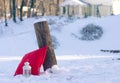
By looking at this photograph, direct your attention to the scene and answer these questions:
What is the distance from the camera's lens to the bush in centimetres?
2641

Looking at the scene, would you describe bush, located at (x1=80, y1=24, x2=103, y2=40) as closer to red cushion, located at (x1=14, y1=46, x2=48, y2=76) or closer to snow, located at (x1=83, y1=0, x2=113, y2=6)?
red cushion, located at (x1=14, y1=46, x2=48, y2=76)

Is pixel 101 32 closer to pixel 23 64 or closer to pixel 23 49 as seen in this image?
pixel 23 49

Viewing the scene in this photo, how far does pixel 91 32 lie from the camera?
87.9 ft

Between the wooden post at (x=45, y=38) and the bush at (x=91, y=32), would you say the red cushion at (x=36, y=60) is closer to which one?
the wooden post at (x=45, y=38)

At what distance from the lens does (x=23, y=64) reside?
36.0 ft

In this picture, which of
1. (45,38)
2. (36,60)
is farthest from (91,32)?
(36,60)

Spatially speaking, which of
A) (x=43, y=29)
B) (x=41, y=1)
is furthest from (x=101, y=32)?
(x=41, y=1)

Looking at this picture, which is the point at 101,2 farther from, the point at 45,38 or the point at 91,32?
the point at 45,38

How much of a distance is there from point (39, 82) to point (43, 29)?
2.03m

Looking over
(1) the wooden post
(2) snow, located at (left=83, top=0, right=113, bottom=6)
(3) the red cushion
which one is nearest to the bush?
(1) the wooden post

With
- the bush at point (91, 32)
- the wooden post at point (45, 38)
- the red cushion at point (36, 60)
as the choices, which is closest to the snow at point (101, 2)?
the bush at point (91, 32)

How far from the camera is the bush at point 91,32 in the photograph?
26.4 m

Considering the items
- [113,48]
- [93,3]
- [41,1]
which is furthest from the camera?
[41,1]

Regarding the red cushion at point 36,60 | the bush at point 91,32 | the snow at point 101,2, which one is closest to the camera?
the red cushion at point 36,60
